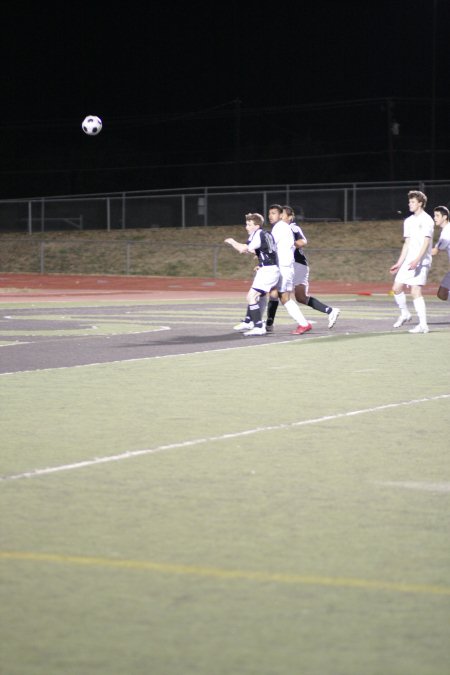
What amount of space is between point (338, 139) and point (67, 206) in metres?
19.8

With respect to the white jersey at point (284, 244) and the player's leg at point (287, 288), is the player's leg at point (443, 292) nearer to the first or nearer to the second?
the player's leg at point (287, 288)

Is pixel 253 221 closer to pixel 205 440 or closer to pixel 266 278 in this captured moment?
pixel 266 278

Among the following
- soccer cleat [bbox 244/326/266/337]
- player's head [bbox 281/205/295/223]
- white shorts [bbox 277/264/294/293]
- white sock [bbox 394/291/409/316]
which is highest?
player's head [bbox 281/205/295/223]

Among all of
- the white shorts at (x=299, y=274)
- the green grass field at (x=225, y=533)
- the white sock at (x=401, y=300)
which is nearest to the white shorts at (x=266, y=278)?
the white shorts at (x=299, y=274)

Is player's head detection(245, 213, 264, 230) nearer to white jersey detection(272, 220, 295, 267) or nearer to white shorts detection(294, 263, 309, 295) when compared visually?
white jersey detection(272, 220, 295, 267)

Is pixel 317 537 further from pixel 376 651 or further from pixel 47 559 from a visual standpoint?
pixel 376 651

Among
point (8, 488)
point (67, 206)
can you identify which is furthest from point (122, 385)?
point (67, 206)

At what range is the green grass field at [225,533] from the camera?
4.79 meters

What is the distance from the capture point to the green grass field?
4789 millimetres

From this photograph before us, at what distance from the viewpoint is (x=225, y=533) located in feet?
21.7

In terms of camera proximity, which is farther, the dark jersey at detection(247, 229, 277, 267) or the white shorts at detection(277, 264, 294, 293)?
the white shorts at detection(277, 264, 294, 293)

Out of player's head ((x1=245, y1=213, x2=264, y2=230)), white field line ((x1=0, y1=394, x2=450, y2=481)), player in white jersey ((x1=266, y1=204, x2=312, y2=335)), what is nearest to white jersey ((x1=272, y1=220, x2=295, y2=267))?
player in white jersey ((x1=266, y1=204, x2=312, y2=335))

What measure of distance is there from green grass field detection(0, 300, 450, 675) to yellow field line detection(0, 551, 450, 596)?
0.04 feet

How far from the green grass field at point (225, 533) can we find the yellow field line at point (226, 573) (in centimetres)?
1
